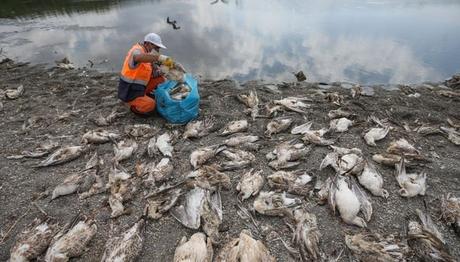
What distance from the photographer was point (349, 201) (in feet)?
12.8

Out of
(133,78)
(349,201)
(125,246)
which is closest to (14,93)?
(133,78)

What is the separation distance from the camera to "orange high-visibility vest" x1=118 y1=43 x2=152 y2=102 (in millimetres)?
5707

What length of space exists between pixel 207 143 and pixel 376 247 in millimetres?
3267

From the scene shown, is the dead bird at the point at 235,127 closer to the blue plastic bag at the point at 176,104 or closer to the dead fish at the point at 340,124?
the blue plastic bag at the point at 176,104

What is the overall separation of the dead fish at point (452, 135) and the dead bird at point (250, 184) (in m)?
3.88

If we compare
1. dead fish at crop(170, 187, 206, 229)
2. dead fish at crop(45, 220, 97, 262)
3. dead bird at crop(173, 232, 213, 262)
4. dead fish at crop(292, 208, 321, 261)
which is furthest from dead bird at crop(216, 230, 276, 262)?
dead fish at crop(45, 220, 97, 262)

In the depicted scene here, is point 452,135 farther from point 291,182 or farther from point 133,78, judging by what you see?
point 133,78

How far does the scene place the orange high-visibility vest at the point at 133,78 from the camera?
5.71 meters

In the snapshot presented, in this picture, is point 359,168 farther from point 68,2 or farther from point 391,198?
point 68,2

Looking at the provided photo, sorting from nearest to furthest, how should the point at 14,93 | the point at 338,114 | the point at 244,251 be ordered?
the point at 244,251 → the point at 338,114 → the point at 14,93

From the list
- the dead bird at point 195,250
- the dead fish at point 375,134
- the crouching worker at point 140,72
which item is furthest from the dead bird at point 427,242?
the crouching worker at point 140,72

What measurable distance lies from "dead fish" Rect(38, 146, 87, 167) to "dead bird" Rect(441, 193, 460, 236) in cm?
566

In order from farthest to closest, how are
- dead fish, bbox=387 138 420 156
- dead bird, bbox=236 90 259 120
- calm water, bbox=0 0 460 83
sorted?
1. calm water, bbox=0 0 460 83
2. dead bird, bbox=236 90 259 120
3. dead fish, bbox=387 138 420 156

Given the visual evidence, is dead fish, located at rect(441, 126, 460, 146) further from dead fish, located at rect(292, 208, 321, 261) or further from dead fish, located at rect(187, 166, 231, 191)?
dead fish, located at rect(187, 166, 231, 191)
